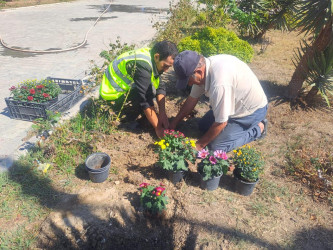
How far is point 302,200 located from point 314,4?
3374 millimetres

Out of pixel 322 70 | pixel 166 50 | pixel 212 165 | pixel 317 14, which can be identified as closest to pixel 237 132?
pixel 212 165

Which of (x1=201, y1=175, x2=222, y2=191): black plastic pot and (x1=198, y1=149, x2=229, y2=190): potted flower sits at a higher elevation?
(x1=198, y1=149, x2=229, y2=190): potted flower

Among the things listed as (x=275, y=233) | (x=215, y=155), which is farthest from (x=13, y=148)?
(x=275, y=233)

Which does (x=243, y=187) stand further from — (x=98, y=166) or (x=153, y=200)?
(x=98, y=166)

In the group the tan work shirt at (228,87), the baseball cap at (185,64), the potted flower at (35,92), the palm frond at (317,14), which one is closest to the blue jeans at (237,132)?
the tan work shirt at (228,87)

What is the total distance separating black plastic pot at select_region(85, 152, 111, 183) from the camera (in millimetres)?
2875

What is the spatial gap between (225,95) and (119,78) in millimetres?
1552

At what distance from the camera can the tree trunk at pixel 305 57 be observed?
4184 millimetres

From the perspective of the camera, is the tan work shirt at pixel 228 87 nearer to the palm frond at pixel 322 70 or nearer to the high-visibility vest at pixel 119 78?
the high-visibility vest at pixel 119 78

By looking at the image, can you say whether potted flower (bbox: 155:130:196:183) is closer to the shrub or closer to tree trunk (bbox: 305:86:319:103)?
the shrub

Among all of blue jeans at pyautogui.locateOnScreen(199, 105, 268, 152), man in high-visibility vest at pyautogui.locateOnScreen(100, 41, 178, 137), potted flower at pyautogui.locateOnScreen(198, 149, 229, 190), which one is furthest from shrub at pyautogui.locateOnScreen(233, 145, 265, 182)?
man in high-visibility vest at pyautogui.locateOnScreen(100, 41, 178, 137)

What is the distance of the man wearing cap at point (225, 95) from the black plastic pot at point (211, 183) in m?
0.48

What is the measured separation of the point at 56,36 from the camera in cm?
836

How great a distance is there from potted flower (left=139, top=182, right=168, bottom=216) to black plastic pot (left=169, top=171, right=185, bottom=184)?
0.40 m
